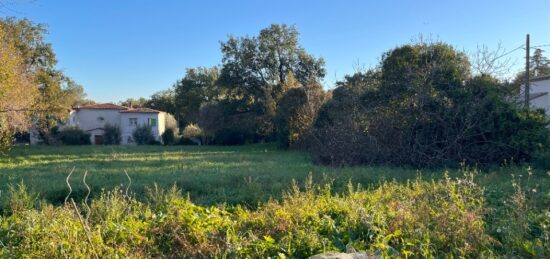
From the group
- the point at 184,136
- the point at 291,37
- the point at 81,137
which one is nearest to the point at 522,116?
the point at 291,37

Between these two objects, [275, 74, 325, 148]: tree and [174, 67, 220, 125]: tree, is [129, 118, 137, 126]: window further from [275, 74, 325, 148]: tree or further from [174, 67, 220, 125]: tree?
[275, 74, 325, 148]: tree

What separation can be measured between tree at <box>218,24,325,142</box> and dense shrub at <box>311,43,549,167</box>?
18.6 m

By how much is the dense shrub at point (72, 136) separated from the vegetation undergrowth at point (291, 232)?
36056 mm

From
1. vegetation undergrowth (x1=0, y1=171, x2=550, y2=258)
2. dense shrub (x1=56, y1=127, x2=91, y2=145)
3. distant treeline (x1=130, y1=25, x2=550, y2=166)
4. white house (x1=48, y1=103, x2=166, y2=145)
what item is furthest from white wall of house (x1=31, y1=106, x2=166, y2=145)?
vegetation undergrowth (x1=0, y1=171, x2=550, y2=258)

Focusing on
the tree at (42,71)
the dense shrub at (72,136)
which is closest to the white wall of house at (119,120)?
the dense shrub at (72,136)

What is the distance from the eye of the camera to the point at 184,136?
128 feet

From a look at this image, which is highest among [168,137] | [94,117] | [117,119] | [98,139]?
[94,117]

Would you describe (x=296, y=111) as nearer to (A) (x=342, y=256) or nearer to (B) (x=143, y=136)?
(B) (x=143, y=136)

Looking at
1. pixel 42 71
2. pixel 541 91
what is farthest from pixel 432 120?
pixel 42 71

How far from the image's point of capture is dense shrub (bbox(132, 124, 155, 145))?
127 feet

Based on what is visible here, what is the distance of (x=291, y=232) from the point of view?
3910mm

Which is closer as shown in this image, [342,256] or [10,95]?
[342,256]

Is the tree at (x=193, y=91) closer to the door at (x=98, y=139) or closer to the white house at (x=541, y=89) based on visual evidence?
the door at (x=98, y=139)

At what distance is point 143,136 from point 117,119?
10070mm
